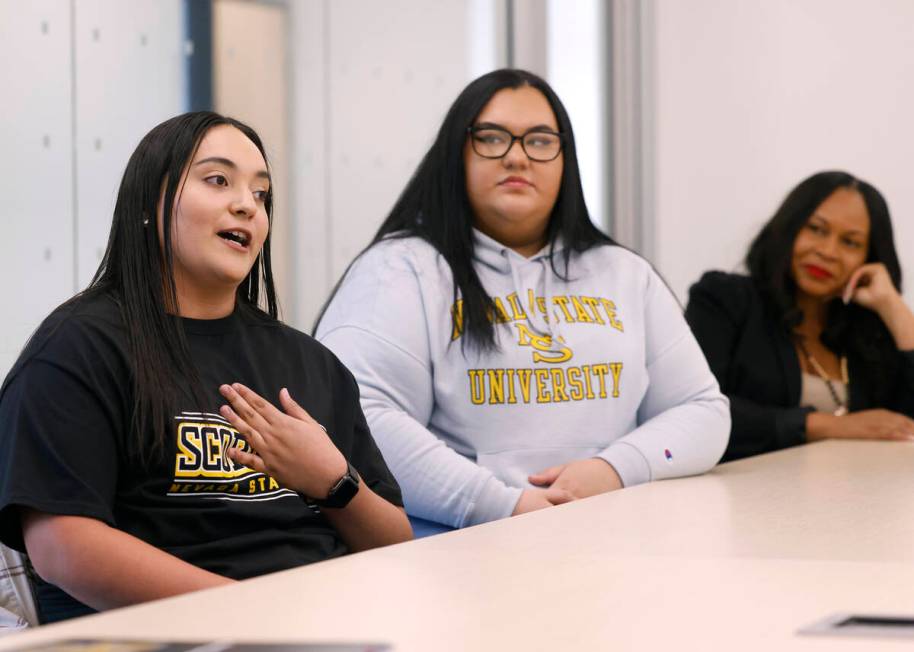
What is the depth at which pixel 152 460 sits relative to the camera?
4.48ft

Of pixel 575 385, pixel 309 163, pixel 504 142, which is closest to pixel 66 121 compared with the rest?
pixel 309 163

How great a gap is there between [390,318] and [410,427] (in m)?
0.20

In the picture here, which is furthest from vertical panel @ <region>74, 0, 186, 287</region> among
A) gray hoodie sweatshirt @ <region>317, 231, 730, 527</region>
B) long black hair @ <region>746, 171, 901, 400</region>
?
long black hair @ <region>746, 171, 901, 400</region>

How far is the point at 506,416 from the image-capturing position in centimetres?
203

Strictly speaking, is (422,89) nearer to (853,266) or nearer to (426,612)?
(853,266)

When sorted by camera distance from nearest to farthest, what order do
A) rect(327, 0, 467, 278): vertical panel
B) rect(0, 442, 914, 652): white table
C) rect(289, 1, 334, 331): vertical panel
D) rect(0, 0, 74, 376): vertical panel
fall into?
rect(0, 442, 914, 652): white table → rect(0, 0, 74, 376): vertical panel → rect(289, 1, 334, 331): vertical panel → rect(327, 0, 467, 278): vertical panel

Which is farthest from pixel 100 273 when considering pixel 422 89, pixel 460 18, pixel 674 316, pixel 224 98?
pixel 460 18

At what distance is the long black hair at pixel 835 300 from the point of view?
2918 mm

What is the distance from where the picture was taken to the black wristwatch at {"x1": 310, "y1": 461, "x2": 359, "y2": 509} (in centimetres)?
146

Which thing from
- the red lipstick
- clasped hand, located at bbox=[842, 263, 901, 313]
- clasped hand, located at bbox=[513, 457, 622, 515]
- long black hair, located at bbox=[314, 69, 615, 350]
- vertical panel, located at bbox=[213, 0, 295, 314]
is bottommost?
clasped hand, located at bbox=[513, 457, 622, 515]

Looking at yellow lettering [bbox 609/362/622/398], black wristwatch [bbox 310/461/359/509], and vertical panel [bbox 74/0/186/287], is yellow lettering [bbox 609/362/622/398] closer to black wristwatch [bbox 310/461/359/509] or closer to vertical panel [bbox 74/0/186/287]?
black wristwatch [bbox 310/461/359/509]

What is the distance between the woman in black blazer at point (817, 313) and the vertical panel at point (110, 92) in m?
1.41

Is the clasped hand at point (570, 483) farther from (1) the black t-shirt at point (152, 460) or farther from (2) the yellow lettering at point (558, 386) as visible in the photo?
(1) the black t-shirt at point (152, 460)

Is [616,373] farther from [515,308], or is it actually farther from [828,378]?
[828,378]
